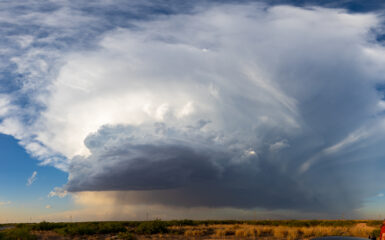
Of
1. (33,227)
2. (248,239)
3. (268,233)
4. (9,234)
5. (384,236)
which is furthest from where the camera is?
(33,227)

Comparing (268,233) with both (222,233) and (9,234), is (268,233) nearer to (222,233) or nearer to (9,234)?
(222,233)

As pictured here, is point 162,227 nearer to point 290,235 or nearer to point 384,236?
point 290,235

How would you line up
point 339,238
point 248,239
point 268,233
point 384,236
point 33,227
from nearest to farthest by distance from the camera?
point 339,238
point 384,236
point 248,239
point 268,233
point 33,227

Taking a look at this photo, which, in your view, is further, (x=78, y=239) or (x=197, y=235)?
(x=197, y=235)

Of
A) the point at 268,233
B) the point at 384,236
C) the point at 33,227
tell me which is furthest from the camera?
the point at 33,227

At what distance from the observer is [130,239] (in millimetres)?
33656

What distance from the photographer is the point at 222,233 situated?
135 feet

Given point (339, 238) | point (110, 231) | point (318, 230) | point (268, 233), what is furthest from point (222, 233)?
point (339, 238)

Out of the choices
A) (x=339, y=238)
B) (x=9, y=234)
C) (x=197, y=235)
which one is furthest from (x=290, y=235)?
(x=9, y=234)

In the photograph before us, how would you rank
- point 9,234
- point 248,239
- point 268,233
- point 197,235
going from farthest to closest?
1. point 268,233
2. point 197,235
3. point 248,239
4. point 9,234

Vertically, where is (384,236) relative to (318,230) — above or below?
above

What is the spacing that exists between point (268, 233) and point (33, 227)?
3757 cm

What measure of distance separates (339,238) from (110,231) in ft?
123

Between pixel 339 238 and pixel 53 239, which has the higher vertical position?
pixel 339 238
